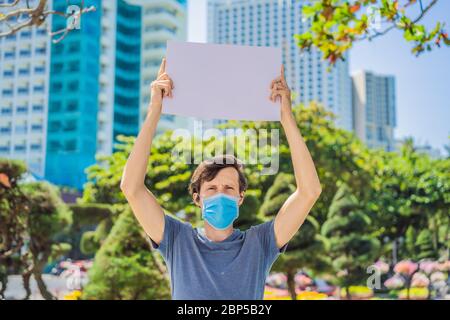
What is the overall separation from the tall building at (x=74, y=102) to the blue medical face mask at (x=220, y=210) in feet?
48.9

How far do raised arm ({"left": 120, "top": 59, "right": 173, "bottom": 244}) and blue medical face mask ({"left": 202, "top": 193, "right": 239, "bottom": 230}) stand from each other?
11cm

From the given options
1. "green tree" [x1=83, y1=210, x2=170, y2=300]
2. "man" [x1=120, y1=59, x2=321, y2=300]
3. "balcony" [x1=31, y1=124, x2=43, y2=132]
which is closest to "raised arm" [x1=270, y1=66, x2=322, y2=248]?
"man" [x1=120, y1=59, x2=321, y2=300]

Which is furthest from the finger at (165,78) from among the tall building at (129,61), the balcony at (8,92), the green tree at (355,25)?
the tall building at (129,61)

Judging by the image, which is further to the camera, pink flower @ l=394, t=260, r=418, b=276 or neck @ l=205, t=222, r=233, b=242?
pink flower @ l=394, t=260, r=418, b=276

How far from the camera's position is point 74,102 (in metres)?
18.0

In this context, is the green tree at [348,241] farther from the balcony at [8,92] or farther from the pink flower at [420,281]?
the balcony at [8,92]

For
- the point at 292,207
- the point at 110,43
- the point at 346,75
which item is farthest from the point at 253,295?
the point at 346,75

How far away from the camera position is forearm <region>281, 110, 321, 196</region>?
118 cm

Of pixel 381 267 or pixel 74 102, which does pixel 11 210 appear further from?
pixel 74 102

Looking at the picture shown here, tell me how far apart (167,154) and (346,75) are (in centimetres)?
3972

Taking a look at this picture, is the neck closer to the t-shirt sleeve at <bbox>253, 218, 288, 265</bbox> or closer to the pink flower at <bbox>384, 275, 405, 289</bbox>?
the t-shirt sleeve at <bbox>253, 218, 288, 265</bbox>

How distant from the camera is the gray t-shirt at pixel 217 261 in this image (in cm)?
112

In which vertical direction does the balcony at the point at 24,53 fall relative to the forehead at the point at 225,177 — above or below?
above

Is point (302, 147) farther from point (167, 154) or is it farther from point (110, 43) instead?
point (110, 43)
